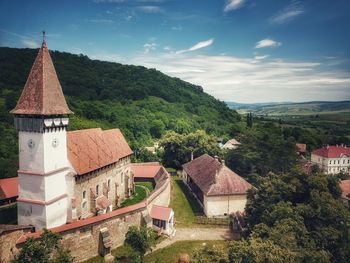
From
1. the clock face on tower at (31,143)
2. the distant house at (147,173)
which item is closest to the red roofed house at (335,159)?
the distant house at (147,173)

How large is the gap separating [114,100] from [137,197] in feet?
213

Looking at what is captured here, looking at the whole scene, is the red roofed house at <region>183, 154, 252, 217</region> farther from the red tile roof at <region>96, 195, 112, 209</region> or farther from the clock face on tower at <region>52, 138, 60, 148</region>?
the clock face on tower at <region>52, 138, 60, 148</region>

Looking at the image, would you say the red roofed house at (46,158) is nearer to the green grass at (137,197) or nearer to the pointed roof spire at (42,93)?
the pointed roof spire at (42,93)

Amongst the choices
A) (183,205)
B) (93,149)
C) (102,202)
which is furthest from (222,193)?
(93,149)

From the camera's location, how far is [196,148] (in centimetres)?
6297

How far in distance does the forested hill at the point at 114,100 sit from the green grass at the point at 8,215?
25.0 feet

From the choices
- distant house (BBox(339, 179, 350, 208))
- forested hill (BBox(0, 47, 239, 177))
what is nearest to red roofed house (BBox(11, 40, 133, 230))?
forested hill (BBox(0, 47, 239, 177))

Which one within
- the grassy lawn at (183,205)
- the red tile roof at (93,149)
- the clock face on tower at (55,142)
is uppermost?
the clock face on tower at (55,142)

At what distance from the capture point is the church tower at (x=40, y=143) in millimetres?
27844

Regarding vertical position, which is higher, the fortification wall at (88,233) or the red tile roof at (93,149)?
the red tile roof at (93,149)

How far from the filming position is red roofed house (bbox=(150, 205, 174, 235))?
3431cm

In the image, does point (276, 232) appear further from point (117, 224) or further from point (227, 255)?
point (117, 224)

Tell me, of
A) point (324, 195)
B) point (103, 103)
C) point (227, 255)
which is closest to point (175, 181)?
point (324, 195)

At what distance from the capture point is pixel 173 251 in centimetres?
3100
